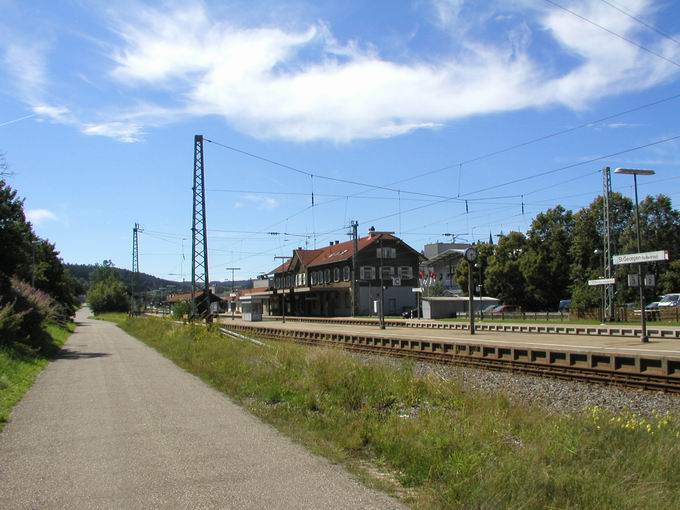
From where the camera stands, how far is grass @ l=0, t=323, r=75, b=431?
12748 mm

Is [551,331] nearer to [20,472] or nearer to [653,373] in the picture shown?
[653,373]

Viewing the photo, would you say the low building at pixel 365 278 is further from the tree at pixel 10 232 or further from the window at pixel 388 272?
the tree at pixel 10 232

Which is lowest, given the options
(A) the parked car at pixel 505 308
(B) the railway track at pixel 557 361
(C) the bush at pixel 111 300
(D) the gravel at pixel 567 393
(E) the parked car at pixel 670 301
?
(D) the gravel at pixel 567 393

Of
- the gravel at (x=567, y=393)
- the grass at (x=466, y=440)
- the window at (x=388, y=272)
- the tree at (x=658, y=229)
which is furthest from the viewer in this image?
the window at (x=388, y=272)

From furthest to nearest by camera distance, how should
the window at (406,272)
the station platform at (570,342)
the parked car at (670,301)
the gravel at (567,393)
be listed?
the window at (406,272)
the parked car at (670,301)
the station platform at (570,342)
the gravel at (567,393)

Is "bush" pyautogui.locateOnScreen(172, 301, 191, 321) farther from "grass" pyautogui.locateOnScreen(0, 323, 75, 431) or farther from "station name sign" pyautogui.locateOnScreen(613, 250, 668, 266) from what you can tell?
"station name sign" pyautogui.locateOnScreen(613, 250, 668, 266)

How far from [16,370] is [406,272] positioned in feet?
232

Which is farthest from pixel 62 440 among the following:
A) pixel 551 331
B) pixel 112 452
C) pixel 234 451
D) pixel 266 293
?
pixel 266 293

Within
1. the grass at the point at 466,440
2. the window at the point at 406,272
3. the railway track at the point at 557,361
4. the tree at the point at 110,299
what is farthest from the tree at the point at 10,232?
the tree at the point at 110,299

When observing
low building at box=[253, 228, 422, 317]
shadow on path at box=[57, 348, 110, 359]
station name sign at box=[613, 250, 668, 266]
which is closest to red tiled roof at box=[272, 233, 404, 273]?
low building at box=[253, 228, 422, 317]

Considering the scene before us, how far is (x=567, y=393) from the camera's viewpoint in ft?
52.6

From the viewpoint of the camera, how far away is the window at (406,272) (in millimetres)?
86000

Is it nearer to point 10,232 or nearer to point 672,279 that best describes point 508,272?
point 672,279

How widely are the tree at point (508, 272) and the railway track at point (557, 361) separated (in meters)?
57.5
